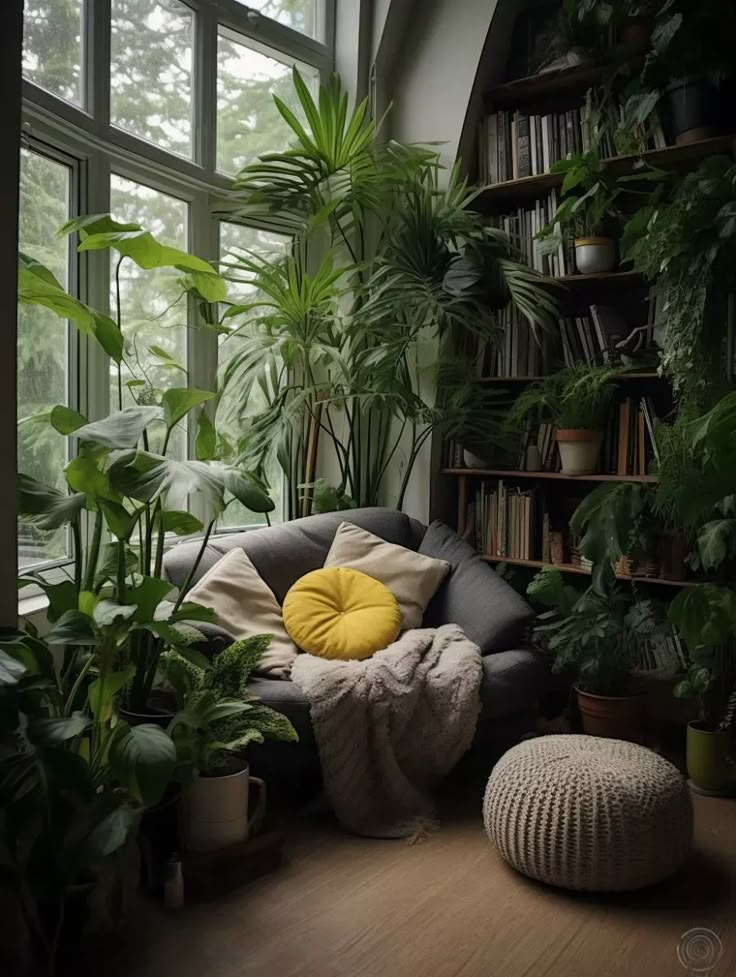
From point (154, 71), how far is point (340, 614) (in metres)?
1.99

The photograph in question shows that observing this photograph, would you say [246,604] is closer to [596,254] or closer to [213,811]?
[213,811]

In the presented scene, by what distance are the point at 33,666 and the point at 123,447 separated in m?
0.49

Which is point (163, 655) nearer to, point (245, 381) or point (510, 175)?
point (245, 381)

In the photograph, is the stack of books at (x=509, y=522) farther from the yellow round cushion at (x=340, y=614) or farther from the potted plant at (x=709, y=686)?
the potted plant at (x=709, y=686)

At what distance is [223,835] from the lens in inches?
86.7

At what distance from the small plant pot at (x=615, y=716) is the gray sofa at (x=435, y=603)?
29cm

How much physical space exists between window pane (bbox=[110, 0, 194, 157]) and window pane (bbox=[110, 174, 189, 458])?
0.20 meters

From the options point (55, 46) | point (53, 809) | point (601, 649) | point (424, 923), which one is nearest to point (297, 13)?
point (55, 46)

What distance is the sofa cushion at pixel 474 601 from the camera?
2.88m

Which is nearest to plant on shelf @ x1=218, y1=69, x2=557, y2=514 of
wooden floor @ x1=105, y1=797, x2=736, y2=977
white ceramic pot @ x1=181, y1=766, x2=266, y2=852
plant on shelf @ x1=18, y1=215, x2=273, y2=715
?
plant on shelf @ x1=18, y1=215, x2=273, y2=715

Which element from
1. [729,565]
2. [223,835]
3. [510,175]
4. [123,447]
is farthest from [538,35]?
[223,835]

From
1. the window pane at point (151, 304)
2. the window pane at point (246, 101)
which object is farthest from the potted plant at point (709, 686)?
the window pane at point (246, 101)

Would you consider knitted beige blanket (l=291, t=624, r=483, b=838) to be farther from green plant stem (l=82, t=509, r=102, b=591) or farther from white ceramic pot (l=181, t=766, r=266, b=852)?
green plant stem (l=82, t=509, r=102, b=591)

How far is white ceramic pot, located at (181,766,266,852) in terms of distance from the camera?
2.17m
